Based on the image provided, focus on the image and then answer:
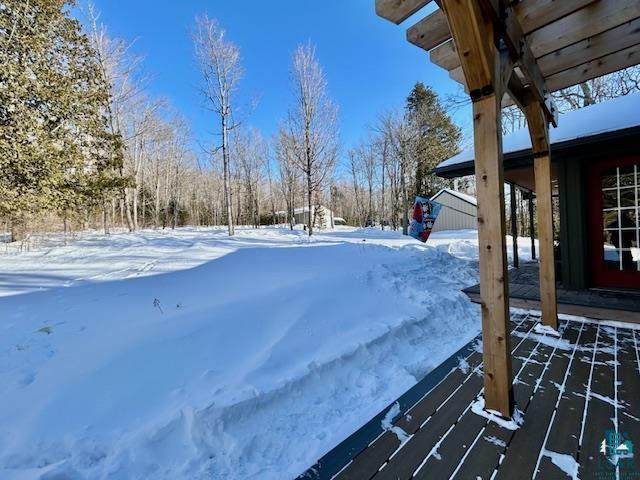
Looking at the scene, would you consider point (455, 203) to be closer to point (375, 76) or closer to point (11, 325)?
point (375, 76)

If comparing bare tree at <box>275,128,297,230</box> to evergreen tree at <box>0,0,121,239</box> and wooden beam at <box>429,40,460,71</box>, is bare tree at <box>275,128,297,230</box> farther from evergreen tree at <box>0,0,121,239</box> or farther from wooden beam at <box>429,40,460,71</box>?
wooden beam at <box>429,40,460,71</box>

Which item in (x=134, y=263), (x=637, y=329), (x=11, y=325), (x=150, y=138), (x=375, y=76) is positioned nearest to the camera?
(x=11, y=325)

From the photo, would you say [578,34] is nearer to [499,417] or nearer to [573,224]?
[499,417]

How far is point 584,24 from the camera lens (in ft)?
6.92

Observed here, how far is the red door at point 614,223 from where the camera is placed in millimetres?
4301

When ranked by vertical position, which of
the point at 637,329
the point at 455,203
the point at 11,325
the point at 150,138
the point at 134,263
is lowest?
the point at 637,329

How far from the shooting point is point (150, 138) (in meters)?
18.5

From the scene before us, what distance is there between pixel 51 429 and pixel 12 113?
7222 millimetres

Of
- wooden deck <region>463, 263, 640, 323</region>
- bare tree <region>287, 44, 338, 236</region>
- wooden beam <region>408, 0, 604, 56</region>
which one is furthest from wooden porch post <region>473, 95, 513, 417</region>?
bare tree <region>287, 44, 338, 236</region>

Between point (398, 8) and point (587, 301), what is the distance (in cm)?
423

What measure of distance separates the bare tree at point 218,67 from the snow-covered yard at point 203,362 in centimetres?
921

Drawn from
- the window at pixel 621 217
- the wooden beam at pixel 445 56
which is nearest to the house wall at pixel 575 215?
the window at pixel 621 217

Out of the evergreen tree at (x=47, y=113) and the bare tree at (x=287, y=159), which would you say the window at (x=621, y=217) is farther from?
the bare tree at (x=287, y=159)

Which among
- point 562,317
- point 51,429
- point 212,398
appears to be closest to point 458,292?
point 562,317
